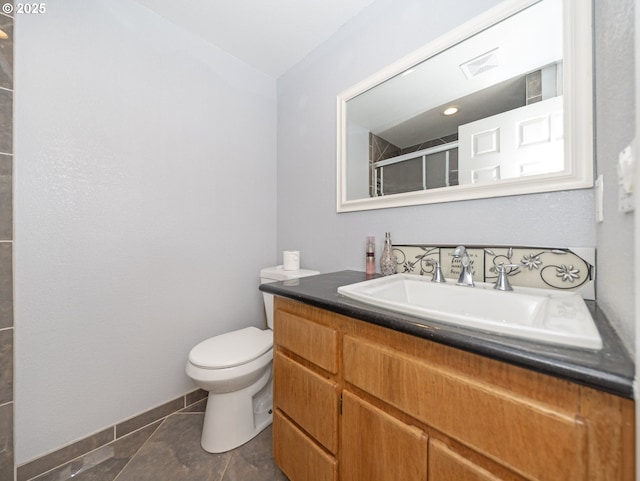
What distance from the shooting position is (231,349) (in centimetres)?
129

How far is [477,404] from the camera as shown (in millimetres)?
508

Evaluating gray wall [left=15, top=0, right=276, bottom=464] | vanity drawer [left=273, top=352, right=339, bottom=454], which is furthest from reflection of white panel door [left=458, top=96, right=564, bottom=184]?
gray wall [left=15, top=0, right=276, bottom=464]

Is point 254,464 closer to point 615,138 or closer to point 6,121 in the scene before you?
point 615,138

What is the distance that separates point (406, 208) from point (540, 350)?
2.86 ft

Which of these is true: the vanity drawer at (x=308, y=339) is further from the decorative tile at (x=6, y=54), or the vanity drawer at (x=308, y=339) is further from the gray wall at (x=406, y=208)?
the decorative tile at (x=6, y=54)

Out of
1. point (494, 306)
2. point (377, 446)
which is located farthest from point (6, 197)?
point (494, 306)

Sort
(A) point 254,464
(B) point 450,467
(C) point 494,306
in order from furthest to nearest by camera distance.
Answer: (A) point 254,464, (C) point 494,306, (B) point 450,467

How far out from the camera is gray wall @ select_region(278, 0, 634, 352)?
562 millimetres

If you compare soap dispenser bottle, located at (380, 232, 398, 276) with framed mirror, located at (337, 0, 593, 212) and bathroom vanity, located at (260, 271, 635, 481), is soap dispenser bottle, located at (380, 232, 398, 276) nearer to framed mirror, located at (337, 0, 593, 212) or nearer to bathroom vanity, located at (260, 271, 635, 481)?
framed mirror, located at (337, 0, 593, 212)

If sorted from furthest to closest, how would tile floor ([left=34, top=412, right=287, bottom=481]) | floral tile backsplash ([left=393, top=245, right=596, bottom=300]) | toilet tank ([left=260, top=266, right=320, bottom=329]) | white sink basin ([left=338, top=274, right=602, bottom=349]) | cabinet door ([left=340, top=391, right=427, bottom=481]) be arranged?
toilet tank ([left=260, top=266, right=320, bottom=329]) → tile floor ([left=34, top=412, right=287, bottom=481]) → floral tile backsplash ([left=393, top=245, right=596, bottom=300]) → cabinet door ([left=340, top=391, right=427, bottom=481]) → white sink basin ([left=338, top=274, right=602, bottom=349])

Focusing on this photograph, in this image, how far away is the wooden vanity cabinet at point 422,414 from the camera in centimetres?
40

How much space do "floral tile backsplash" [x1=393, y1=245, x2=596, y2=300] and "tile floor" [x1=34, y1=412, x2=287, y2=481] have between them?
1.22 metres

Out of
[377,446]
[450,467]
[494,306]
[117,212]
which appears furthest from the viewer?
[117,212]

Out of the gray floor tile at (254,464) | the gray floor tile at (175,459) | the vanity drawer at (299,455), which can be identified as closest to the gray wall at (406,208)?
the vanity drawer at (299,455)
